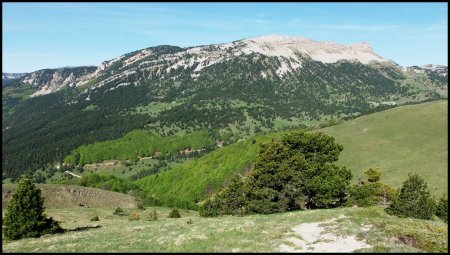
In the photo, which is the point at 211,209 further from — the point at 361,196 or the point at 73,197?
the point at 73,197

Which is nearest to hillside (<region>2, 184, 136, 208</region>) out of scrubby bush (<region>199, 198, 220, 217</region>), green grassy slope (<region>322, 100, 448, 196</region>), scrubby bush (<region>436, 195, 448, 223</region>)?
scrubby bush (<region>199, 198, 220, 217</region>)

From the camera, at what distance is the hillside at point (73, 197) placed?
99750mm

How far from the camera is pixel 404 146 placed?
518 feet

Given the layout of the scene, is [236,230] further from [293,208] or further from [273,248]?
[293,208]

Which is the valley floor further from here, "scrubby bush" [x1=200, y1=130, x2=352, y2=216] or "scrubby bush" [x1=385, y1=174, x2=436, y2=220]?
"scrubby bush" [x1=200, y1=130, x2=352, y2=216]

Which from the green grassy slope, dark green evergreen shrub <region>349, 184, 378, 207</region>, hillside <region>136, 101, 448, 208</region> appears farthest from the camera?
hillside <region>136, 101, 448, 208</region>

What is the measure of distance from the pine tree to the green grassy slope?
97.6m

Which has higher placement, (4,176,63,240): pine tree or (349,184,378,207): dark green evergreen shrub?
(4,176,63,240): pine tree

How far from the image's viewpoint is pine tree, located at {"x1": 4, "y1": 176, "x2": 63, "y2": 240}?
44.7 meters

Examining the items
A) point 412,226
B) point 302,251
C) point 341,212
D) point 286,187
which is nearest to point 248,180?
point 286,187

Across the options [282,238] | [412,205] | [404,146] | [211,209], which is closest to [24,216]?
[282,238]

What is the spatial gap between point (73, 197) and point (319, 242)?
8812 cm

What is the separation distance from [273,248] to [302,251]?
7.43 feet

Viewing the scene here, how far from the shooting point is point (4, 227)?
44.9m
